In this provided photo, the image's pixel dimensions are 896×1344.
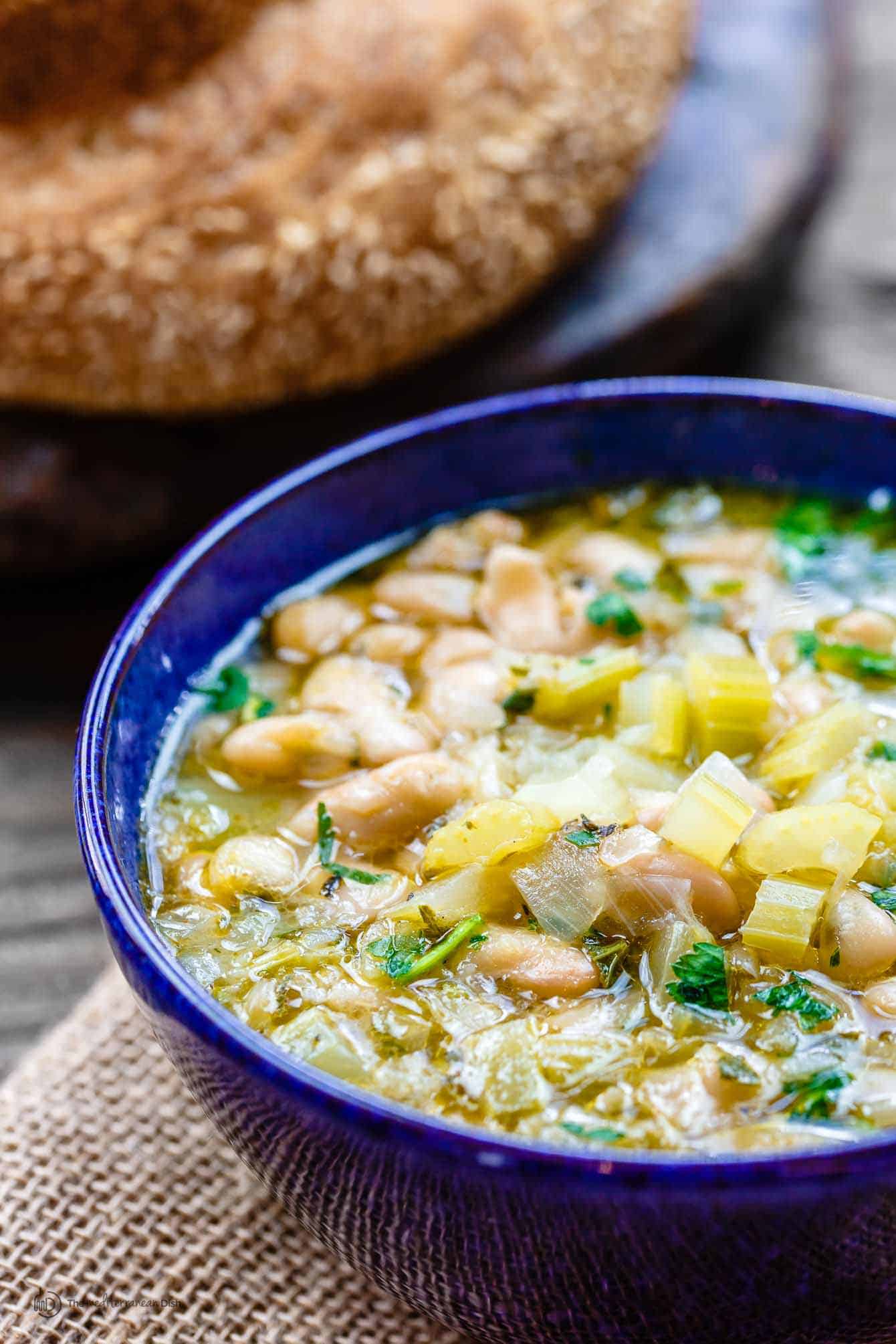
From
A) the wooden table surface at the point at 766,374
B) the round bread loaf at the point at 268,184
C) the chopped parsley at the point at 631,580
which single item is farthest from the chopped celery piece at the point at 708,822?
the round bread loaf at the point at 268,184

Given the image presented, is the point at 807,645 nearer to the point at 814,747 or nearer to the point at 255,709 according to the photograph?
the point at 814,747

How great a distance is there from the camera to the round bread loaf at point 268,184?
3.23 m

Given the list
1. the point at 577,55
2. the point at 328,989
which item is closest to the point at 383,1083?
the point at 328,989

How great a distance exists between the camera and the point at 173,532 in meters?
3.44

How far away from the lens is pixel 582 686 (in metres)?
2.11

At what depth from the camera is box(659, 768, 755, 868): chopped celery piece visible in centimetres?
176

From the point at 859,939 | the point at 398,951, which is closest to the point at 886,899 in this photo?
the point at 859,939

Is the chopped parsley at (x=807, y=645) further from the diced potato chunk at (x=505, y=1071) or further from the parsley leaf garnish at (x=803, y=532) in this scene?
the diced potato chunk at (x=505, y=1071)

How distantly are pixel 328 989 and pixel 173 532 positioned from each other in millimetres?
1894

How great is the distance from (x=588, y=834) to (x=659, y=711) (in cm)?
31

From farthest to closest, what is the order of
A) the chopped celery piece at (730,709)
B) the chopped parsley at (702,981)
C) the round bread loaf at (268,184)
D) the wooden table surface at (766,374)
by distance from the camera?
the round bread loaf at (268,184), the wooden table surface at (766,374), the chopped celery piece at (730,709), the chopped parsley at (702,981)

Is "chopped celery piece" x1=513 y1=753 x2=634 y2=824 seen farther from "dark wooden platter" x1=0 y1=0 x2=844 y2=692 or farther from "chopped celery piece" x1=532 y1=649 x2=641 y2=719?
"dark wooden platter" x1=0 y1=0 x2=844 y2=692

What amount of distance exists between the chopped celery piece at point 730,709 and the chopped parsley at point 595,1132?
63cm

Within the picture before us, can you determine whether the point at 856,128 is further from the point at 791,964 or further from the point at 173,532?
the point at 791,964
